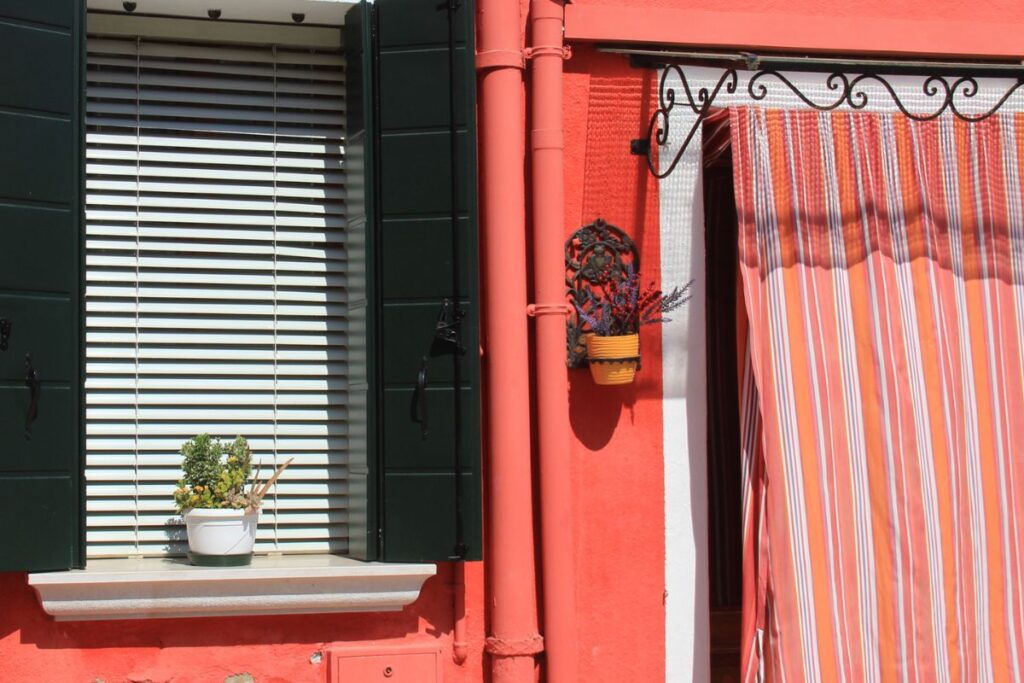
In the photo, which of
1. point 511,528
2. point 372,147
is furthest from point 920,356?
point 372,147

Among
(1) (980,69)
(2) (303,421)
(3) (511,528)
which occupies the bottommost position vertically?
(3) (511,528)

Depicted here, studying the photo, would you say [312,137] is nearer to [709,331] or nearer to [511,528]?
[511,528]

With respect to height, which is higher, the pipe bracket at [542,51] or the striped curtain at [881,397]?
the pipe bracket at [542,51]

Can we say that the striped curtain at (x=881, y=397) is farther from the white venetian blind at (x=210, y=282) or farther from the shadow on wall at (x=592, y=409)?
the white venetian blind at (x=210, y=282)

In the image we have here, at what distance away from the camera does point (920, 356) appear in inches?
204

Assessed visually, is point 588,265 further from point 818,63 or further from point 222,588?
point 222,588

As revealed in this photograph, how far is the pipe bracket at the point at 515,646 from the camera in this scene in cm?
493

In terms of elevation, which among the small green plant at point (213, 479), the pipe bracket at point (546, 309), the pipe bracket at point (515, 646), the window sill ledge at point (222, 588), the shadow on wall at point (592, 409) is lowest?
the pipe bracket at point (515, 646)

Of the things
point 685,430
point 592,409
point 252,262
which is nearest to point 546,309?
point 592,409

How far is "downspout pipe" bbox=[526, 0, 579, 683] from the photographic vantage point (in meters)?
4.97

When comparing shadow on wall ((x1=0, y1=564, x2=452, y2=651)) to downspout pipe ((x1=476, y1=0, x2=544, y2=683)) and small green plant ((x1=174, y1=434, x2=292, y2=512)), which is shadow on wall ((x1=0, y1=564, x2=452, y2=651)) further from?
small green plant ((x1=174, y1=434, x2=292, y2=512))

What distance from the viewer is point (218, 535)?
4.75 metres

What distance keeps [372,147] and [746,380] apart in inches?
63.1

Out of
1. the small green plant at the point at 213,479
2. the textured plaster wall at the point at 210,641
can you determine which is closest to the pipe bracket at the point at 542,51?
the small green plant at the point at 213,479
